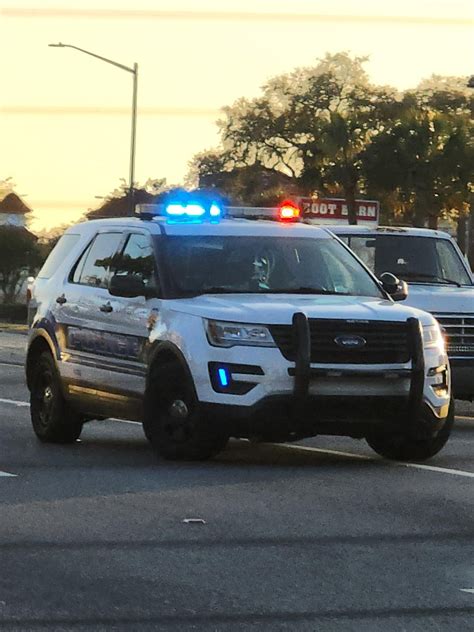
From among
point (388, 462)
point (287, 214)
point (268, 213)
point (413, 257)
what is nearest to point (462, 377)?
point (413, 257)

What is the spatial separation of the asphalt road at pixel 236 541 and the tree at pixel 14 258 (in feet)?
228

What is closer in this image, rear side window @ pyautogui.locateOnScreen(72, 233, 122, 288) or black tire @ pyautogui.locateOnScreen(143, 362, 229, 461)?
black tire @ pyautogui.locateOnScreen(143, 362, 229, 461)

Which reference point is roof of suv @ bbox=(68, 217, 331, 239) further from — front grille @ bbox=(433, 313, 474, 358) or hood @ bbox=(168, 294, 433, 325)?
front grille @ bbox=(433, 313, 474, 358)

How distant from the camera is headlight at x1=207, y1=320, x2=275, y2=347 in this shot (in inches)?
489

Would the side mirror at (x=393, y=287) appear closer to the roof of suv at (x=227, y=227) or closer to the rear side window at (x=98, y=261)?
the roof of suv at (x=227, y=227)

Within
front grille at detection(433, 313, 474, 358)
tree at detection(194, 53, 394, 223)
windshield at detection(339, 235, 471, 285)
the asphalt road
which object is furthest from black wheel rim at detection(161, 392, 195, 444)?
tree at detection(194, 53, 394, 223)

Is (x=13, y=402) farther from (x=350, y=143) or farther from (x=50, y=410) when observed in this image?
(x=350, y=143)

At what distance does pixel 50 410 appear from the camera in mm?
14750

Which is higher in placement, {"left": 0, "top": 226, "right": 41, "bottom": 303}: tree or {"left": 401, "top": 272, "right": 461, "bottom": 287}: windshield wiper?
{"left": 401, "top": 272, "right": 461, "bottom": 287}: windshield wiper

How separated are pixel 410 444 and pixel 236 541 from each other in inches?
166

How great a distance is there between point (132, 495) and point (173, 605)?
3.64 meters

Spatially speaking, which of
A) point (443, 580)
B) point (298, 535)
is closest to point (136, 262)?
point (298, 535)

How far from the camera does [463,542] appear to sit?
9.30 meters

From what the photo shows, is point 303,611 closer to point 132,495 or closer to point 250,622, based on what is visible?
point 250,622
